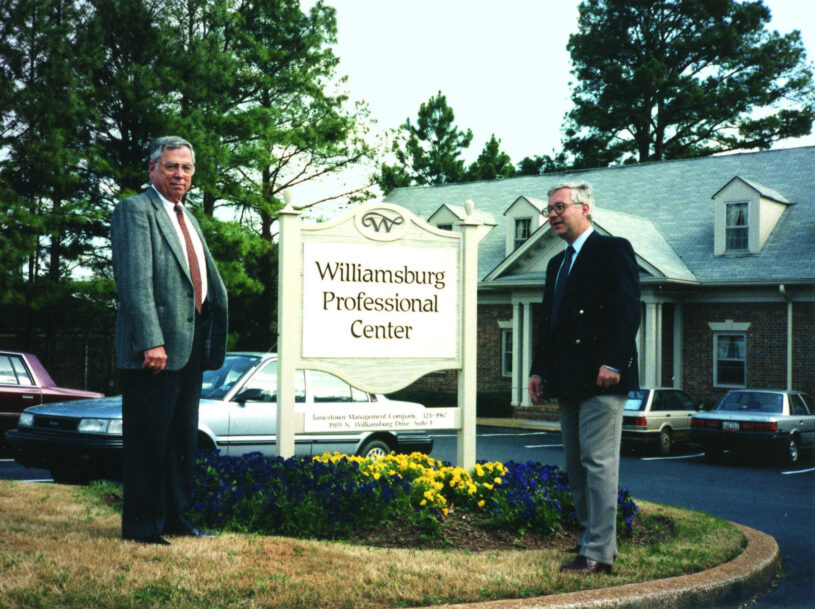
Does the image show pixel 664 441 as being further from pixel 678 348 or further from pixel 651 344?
pixel 678 348

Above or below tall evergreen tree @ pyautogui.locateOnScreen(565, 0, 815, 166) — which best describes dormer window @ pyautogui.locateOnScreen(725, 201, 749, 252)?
below

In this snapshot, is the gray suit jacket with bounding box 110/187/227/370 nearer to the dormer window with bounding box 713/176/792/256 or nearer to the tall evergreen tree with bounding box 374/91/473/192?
the dormer window with bounding box 713/176/792/256

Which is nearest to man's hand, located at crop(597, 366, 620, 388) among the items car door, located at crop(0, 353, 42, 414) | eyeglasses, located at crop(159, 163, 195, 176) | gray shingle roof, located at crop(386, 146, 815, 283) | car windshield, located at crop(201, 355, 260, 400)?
eyeglasses, located at crop(159, 163, 195, 176)

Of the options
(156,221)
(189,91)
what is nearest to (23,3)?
(189,91)

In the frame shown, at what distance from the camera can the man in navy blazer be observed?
5508mm

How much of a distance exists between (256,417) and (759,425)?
1048 centimetres

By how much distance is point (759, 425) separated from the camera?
1677 centimetres

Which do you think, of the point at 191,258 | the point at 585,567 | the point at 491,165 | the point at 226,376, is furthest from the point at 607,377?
the point at 491,165

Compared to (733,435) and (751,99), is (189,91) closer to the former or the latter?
(733,435)

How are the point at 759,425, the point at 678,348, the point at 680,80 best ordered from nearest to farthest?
the point at 759,425
the point at 678,348
the point at 680,80

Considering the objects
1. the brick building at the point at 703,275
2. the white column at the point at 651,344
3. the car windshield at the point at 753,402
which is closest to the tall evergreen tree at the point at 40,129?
the brick building at the point at 703,275

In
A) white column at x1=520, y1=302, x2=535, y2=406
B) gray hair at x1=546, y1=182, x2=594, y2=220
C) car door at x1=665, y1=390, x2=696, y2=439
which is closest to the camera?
gray hair at x1=546, y1=182, x2=594, y2=220

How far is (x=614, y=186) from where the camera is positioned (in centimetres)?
3052

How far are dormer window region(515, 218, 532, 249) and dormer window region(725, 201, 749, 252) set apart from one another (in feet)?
19.8
